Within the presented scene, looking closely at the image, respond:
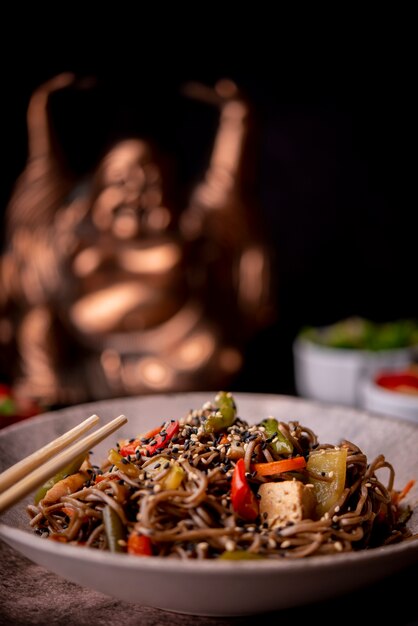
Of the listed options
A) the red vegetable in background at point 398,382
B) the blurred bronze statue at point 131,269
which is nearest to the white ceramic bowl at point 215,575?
the red vegetable in background at point 398,382

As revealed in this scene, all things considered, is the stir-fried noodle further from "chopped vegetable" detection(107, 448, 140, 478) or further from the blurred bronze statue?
the blurred bronze statue

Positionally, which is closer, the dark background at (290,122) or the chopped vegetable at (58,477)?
the chopped vegetable at (58,477)

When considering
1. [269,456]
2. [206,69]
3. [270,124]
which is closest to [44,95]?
[206,69]

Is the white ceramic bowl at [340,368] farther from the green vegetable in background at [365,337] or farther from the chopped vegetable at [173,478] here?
the chopped vegetable at [173,478]

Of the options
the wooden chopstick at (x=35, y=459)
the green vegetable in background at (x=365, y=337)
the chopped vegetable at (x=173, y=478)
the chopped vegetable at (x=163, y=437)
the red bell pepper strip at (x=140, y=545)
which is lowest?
the green vegetable in background at (x=365, y=337)

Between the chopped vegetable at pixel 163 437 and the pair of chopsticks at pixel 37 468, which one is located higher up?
the pair of chopsticks at pixel 37 468

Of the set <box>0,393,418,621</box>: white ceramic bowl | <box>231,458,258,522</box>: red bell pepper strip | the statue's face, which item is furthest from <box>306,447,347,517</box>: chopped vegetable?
the statue's face

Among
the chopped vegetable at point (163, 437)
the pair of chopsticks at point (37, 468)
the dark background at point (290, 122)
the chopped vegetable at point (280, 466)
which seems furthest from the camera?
the dark background at point (290, 122)
